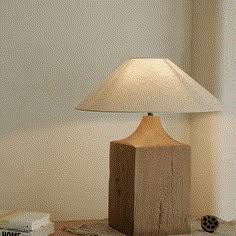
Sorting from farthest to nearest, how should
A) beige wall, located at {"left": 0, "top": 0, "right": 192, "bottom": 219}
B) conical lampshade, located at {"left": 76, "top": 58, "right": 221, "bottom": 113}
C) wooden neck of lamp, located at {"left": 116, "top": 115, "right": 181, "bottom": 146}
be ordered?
beige wall, located at {"left": 0, "top": 0, "right": 192, "bottom": 219}, wooden neck of lamp, located at {"left": 116, "top": 115, "right": 181, "bottom": 146}, conical lampshade, located at {"left": 76, "top": 58, "right": 221, "bottom": 113}

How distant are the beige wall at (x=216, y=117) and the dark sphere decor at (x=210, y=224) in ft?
1.07

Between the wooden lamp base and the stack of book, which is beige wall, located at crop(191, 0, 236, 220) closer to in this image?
the wooden lamp base

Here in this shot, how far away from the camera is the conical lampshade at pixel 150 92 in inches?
69.7

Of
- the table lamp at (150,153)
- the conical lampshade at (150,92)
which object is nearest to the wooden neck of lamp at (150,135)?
the table lamp at (150,153)

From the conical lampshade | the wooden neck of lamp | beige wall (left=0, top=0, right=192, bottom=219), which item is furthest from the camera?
beige wall (left=0, top=0, right=192, bottom=219)

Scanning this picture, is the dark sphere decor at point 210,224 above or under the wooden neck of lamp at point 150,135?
under

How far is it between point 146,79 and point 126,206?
0.37 metres

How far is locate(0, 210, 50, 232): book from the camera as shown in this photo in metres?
1.79

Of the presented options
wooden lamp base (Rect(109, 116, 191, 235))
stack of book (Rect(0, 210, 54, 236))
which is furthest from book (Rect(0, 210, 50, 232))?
wooden lamp base (Rect(109, 116, 191, 235))

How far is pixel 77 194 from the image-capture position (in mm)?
2297

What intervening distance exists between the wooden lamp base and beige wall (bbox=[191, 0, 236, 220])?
1.13ft

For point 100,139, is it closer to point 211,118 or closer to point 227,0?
point 211,118

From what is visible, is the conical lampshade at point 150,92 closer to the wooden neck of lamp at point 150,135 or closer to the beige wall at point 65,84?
the wooden neck of lamp at point 150,135

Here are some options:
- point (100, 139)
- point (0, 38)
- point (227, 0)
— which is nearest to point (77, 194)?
point (100, 139)
